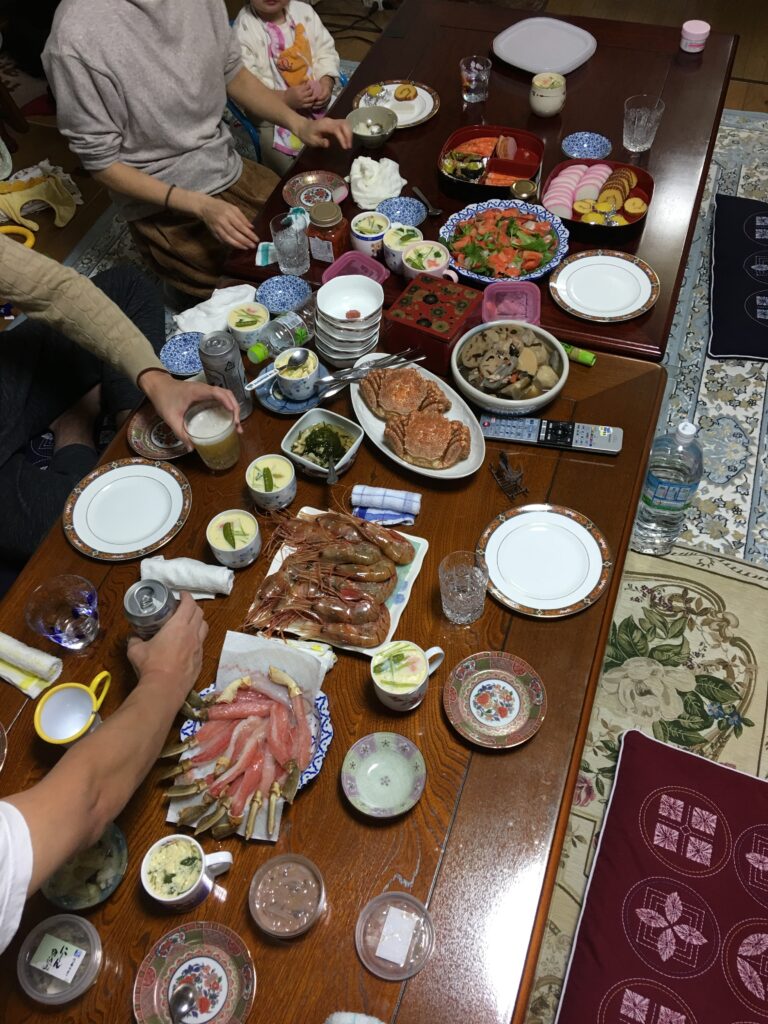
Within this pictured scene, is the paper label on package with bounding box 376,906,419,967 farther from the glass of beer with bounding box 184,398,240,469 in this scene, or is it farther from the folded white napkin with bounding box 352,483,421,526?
the glass of beer with bounding box 184,398,240,469

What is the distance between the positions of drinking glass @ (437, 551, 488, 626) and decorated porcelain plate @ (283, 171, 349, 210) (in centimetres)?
146

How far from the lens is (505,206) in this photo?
2373mm

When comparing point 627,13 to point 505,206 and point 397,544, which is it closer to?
point 505,206

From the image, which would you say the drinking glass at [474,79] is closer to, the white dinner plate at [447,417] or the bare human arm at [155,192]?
the bare human arm at [155,192]

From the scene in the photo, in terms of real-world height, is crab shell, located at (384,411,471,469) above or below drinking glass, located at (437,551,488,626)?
above

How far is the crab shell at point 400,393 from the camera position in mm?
1910

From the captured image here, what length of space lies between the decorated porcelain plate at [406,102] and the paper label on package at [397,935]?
258cm

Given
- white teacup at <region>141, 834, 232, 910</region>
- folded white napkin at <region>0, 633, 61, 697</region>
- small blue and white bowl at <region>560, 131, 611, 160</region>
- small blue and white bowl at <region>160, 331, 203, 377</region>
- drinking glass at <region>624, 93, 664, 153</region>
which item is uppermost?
drinking glass at <region>624, 93, 664, 153</region>

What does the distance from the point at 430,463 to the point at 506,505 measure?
21 centimetres

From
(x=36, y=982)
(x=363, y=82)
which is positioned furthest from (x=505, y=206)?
(x=36, y=982)

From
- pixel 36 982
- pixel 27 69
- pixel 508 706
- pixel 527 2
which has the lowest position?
pixel 36 982

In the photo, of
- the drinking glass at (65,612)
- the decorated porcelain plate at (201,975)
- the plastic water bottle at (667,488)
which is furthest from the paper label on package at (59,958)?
the plastic water bottle at (667,488)

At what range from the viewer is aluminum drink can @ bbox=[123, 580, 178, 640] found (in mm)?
1505

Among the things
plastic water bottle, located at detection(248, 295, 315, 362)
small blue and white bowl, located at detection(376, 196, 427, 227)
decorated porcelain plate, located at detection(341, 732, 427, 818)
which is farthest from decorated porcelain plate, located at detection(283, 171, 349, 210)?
decorated porcelain plate, located at detection(341, 732, 427, 818)
